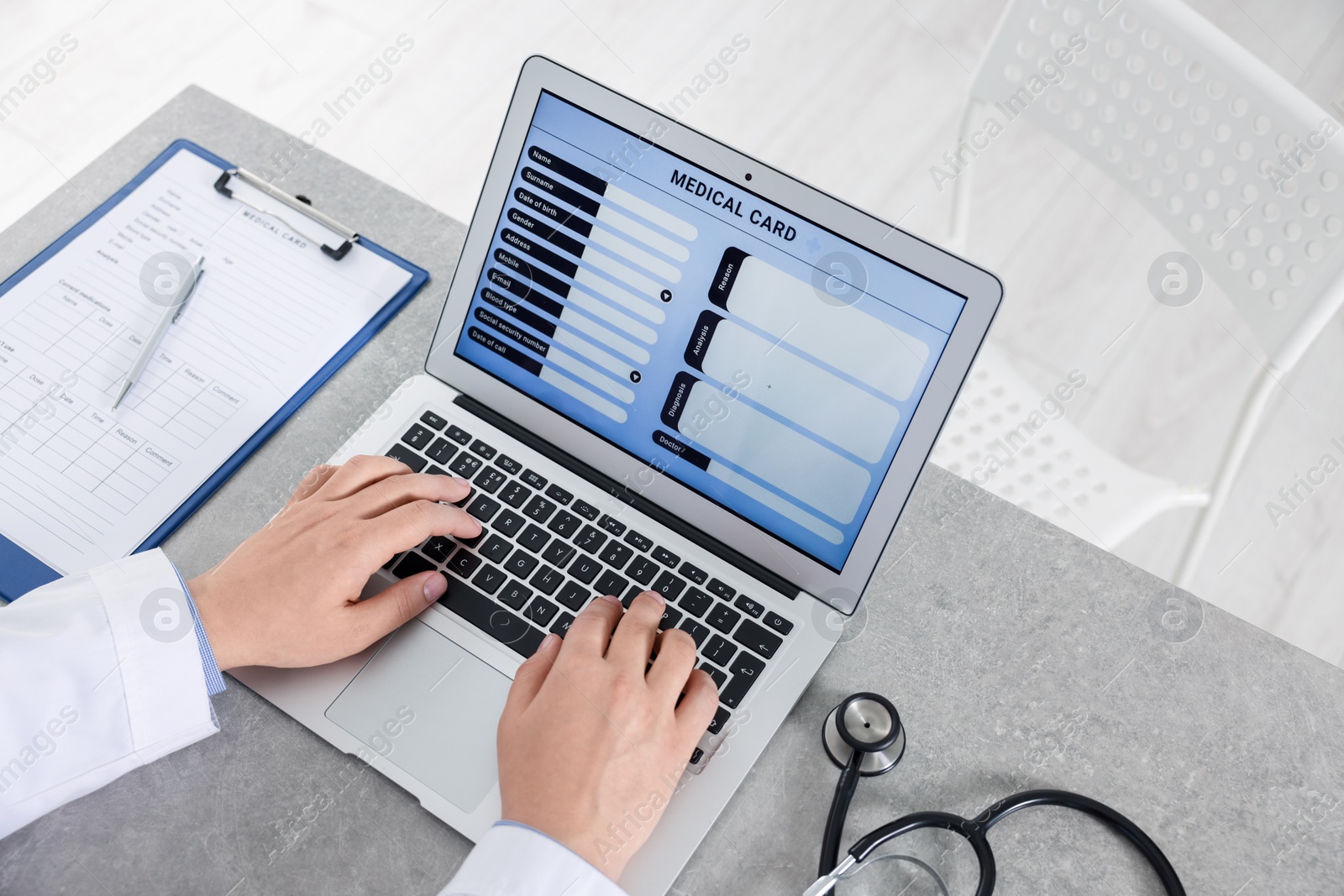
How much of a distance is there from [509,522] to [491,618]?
9cm

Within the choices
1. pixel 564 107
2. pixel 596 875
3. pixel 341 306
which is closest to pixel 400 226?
pixel 341 306

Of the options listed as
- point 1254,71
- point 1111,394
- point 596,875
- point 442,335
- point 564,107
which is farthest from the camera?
point 1111,394

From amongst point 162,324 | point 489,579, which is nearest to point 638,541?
point 489,579

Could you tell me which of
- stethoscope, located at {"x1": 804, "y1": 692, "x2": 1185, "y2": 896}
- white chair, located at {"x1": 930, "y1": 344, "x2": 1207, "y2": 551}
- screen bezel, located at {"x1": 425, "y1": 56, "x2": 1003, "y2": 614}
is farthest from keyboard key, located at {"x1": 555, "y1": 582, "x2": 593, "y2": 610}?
white chair, located at {"x1": 930, "y1": 344, "x2": 1207, "y2": 551}

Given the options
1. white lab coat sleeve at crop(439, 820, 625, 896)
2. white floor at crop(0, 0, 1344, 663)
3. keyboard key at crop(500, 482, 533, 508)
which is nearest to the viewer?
white lab coat sleeve at crop(439, 820, 625, 896)

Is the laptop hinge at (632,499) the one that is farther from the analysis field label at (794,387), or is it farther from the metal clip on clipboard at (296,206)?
the metal clip on clipboard at (296,206)

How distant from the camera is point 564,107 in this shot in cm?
77

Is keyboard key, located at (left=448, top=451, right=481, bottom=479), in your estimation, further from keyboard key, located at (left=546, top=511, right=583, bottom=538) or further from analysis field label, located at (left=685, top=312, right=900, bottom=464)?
analysis field label, located at (left=685, top=312, right=900, bottom=464)

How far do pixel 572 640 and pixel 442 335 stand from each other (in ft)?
1.03

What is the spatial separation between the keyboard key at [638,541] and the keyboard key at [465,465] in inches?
5.8

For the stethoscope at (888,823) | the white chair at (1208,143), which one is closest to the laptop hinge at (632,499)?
the stethoscope at (888,823)

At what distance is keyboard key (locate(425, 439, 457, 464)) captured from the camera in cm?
85

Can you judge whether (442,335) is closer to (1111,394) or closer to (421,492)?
(421,492)

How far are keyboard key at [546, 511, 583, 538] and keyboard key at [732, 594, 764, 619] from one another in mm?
146
